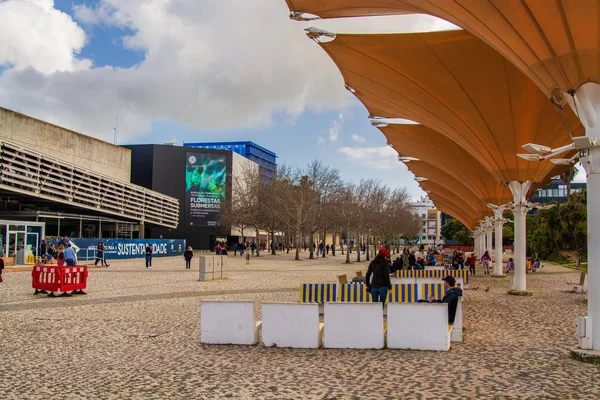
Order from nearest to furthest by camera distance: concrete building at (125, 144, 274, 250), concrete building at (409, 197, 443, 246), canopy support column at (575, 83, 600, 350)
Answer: canopy support column at (575, 83, 600, 350), concrete building at (125, 144, 274, 250), concrete building at (409, 197, 443, 246)

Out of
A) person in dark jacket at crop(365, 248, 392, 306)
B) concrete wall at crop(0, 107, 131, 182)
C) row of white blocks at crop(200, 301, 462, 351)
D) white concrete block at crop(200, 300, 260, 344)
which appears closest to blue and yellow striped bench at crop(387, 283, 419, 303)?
person in dark jacket at crop(365, 248, 392, 306)

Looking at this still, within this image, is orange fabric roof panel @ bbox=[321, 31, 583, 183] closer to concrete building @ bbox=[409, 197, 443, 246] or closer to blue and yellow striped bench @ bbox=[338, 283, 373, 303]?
blue and yellow striped bench @ bbox=[338, 283, 373, 303]

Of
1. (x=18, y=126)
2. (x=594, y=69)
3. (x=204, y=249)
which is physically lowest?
(x=204, y=249)

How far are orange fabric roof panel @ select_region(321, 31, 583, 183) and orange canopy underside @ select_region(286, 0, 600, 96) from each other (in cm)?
398

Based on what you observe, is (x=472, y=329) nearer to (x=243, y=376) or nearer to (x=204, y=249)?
(x=243, y=376)

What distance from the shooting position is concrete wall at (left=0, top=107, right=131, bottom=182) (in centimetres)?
4209

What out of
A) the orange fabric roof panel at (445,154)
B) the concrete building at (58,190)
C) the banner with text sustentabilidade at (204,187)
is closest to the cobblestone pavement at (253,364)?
the orange fabric roof panel at (445,154)

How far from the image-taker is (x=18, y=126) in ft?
140

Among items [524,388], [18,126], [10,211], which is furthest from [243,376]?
[18,126]

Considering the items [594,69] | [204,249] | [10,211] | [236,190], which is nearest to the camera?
[594,69]

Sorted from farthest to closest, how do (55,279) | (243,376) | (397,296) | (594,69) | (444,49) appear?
(55,279), (444,49), (397,296), (594,69), (243,376)

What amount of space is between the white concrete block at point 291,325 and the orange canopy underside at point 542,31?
232 inches

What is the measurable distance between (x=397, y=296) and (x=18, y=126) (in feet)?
130

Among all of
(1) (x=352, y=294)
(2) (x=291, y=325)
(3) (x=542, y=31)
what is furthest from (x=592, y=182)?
(1) (x=352, y=294)
